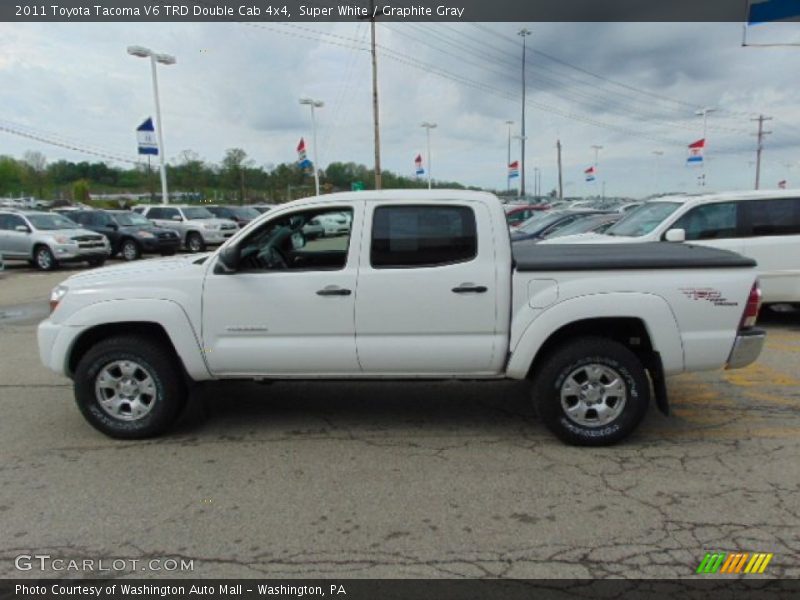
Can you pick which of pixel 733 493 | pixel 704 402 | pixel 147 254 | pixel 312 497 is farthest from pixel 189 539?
pixel 147 254

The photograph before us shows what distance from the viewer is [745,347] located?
13.1 ft

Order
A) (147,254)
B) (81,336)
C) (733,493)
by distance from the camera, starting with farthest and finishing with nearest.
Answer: (147,254) < (81,336) < (733,493)

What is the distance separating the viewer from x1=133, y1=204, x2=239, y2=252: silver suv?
2119cm

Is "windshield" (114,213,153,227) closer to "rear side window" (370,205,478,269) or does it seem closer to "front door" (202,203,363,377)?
"front door" (202,203,363,377)

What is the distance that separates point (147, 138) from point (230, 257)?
24233mm

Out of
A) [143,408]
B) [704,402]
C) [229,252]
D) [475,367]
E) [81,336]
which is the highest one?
[229,252]

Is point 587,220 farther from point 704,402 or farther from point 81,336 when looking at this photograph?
point 81,336

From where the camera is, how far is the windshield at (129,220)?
18.8 m

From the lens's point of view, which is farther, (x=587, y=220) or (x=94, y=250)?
(x=94, y=250)

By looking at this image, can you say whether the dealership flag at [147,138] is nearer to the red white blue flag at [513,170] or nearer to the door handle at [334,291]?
the door handle at [334,291]

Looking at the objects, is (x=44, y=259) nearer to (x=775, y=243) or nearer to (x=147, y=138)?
(x=147, y=138)

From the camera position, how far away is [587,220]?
1240cm

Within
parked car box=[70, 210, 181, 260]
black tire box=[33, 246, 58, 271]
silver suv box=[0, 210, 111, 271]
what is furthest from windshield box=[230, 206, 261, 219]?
black tire box=[33, 246, 58, 271]

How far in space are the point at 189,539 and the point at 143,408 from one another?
1.58m
